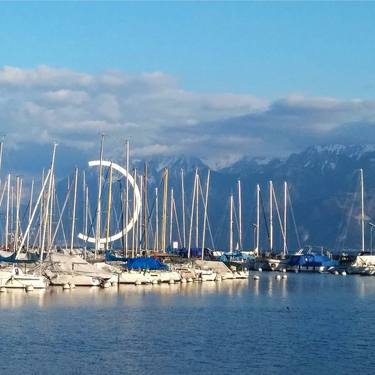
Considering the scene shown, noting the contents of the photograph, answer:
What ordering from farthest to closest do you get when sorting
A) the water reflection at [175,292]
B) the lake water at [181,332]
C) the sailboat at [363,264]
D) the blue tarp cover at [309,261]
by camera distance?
1. the blue tarp cover at [309,261]
2. the sailboat at [363,264]
3. the water reflection at [175,292]
4. the lake water at [181,332]

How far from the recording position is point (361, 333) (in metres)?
51.2

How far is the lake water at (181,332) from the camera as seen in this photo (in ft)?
129

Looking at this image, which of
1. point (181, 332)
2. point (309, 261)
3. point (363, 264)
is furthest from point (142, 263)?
point (309, 261)


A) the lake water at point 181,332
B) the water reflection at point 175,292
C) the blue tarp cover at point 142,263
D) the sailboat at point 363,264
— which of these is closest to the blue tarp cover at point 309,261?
the sailboat at point 363,264

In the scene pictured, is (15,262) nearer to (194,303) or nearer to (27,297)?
(27,297)

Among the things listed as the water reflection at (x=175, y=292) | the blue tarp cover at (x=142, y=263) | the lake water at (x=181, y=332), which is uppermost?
the blue tarp cover at (x=142, y=263)

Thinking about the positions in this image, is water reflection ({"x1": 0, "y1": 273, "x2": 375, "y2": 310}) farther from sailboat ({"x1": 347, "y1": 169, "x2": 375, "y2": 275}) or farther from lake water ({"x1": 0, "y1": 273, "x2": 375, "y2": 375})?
sailboat ({"x1": 347, "y1": 169, "x2": 375, "y2": 275})

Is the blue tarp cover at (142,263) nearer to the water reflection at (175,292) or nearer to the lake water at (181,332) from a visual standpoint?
the water reflection at (175,292)

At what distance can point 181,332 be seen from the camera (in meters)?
49.4

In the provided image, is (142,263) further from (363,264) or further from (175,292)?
(363,264)

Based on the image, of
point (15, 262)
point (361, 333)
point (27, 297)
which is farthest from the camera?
point (15, 262)

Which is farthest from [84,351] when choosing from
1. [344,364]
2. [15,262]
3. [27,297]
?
[15,262]

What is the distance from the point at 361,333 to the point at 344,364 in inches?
434

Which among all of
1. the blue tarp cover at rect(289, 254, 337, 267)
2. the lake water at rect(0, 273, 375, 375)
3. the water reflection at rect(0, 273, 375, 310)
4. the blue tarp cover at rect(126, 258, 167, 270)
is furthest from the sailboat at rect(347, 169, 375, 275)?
the blue tarp cover at rect(126, 258, 167, 270)
